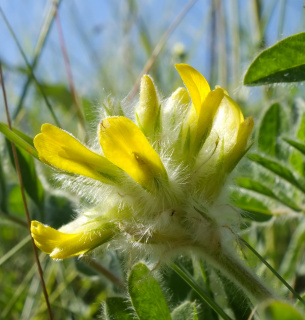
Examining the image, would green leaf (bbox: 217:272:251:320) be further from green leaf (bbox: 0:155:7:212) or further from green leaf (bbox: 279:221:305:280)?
green leaf (bbox: 0:155:7:212)

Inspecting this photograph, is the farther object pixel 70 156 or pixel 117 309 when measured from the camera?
pixel 117 309

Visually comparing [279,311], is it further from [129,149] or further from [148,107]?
[148,107]

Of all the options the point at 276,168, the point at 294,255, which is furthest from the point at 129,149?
the point at 294,255

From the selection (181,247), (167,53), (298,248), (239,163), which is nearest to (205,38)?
(167,53)

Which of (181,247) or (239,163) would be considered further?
(239,163)

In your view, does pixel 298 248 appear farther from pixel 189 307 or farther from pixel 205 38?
pixel 205 38
